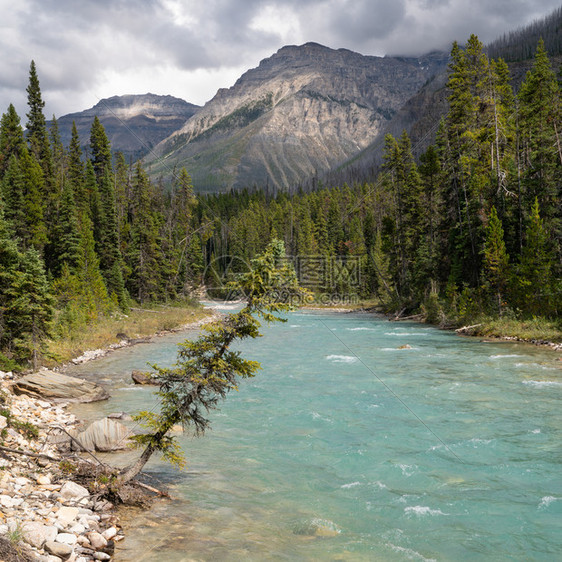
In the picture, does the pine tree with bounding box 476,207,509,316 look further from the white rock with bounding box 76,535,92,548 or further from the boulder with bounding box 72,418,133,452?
the white rock with bounding box 76,535,92,548

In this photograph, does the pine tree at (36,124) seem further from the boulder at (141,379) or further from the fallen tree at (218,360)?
the fallen tree at (218,360)

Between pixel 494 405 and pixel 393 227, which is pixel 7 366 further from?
pixel 393 227

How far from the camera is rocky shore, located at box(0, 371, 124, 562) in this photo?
6.47 meters

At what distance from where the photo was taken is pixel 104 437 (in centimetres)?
1215

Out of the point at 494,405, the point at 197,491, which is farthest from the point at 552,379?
the point at 197,491

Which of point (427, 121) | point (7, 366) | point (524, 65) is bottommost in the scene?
point (7, 366)

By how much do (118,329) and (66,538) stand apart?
30587 millimetres

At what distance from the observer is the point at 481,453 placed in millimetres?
12195

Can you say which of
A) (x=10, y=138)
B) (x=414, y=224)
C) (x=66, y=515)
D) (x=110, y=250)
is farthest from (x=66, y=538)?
(x=10, y=138)

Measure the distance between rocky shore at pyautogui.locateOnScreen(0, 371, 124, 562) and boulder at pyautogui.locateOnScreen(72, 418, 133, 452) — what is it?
36.8 inches

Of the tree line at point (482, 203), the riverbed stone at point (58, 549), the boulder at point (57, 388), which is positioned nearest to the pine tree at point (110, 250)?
the boulder at point (57, 388)

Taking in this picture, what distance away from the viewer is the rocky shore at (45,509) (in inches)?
255

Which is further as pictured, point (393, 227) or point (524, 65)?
point (524, 65)

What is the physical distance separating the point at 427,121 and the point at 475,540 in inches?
7647
